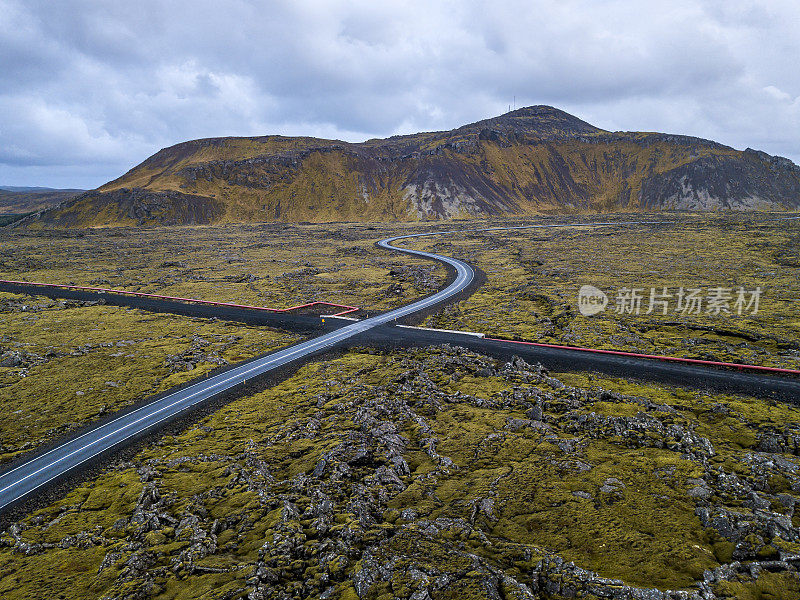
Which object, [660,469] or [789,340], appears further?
[789,340]

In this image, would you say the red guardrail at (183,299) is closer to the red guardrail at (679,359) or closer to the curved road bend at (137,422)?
the curved road bend at (137,422)

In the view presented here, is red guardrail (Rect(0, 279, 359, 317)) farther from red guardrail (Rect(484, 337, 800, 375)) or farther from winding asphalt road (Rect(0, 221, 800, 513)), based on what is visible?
red guardrail (Rect(484, 337, 800, 375))

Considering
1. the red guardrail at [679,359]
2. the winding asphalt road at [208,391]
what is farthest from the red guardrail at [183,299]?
the red guardrail at [679,359]

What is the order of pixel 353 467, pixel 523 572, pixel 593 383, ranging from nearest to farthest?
1. pixel 523 572
2. pixel 353 467
3. pixel 593 383

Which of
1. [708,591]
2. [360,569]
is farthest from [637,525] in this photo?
[360,569]

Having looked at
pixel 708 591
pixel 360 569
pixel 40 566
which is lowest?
pixel 40 566

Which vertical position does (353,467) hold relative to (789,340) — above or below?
below

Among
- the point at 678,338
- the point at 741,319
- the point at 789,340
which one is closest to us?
the point at 789,340

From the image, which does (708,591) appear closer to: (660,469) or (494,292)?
(660,469)

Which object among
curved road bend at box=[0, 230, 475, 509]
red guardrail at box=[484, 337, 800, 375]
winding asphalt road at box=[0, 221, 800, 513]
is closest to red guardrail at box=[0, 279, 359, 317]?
winding asphalt road at box=[0, 221, 800, 513]
